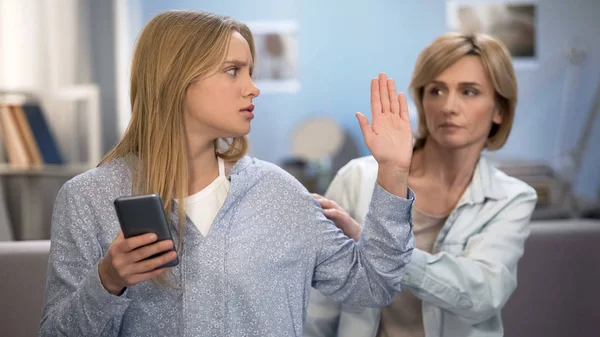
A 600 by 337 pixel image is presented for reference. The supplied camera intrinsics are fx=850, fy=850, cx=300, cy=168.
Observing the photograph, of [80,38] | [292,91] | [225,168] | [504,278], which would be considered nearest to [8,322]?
[225,168]

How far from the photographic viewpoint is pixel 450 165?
2.54 metres

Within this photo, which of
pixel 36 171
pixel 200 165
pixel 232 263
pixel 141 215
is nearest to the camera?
pixel 141 215

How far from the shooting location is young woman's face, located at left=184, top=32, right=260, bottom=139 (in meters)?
1.76

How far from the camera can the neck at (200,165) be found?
184cm

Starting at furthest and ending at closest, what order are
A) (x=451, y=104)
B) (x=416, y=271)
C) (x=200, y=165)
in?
(x=451, y=104) → (x=416, y=271) → (x=200, y=165)

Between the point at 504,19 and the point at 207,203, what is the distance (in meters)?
6.86

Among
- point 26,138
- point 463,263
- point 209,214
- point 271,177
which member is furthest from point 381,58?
point 209,214

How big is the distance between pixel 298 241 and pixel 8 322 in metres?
0.87

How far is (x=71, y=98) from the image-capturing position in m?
7.28

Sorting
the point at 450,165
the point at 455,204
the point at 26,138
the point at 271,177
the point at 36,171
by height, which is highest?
the point at 271,177

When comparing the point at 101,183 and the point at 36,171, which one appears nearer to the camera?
the point at 101,183

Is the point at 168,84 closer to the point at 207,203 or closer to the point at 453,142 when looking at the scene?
the point at 207,203

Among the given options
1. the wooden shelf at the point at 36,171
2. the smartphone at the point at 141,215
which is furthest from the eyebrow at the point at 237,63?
the wooden shelf at the point at 36,171

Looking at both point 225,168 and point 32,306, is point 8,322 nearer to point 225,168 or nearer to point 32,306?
point 32,306
